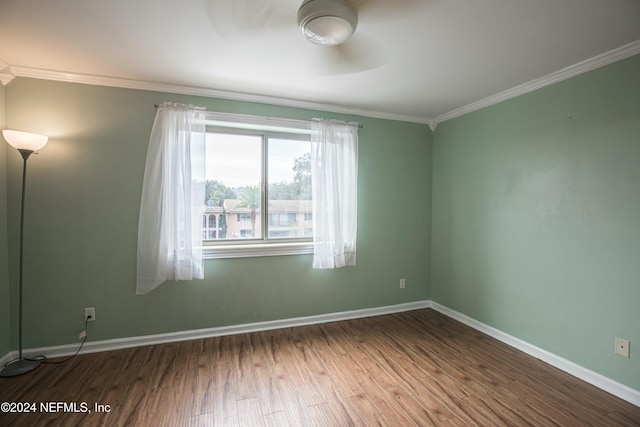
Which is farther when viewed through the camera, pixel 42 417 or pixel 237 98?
pixel 237 98

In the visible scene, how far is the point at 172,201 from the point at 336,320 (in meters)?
2.18

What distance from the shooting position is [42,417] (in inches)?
69.3

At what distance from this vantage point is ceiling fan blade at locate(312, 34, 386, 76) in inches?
77.6

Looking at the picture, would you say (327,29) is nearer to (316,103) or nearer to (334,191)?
(316,103)

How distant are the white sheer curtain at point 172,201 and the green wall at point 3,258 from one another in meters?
0.95

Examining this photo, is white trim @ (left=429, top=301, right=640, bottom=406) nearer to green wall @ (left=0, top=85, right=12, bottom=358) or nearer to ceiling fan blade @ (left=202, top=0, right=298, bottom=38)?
ceiling fan blade @ (left=202, top=0, right=298, bottom=38)

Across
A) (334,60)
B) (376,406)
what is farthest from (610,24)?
(376,406)

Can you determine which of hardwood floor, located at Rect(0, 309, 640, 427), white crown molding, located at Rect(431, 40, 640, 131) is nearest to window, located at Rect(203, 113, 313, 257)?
hardwood floor, located at Rect(0, 309, 640, 427)

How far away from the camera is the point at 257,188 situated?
10.2 feet

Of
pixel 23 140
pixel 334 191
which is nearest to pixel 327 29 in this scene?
pixel 334 191

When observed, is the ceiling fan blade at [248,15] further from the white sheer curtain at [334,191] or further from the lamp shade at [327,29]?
the white sheer curtain at [334,191]

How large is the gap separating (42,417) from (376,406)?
6.96 ft

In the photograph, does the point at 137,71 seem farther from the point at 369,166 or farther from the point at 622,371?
the point at 622,371

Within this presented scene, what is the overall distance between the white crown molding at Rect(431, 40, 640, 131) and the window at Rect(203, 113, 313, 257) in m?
1.87
